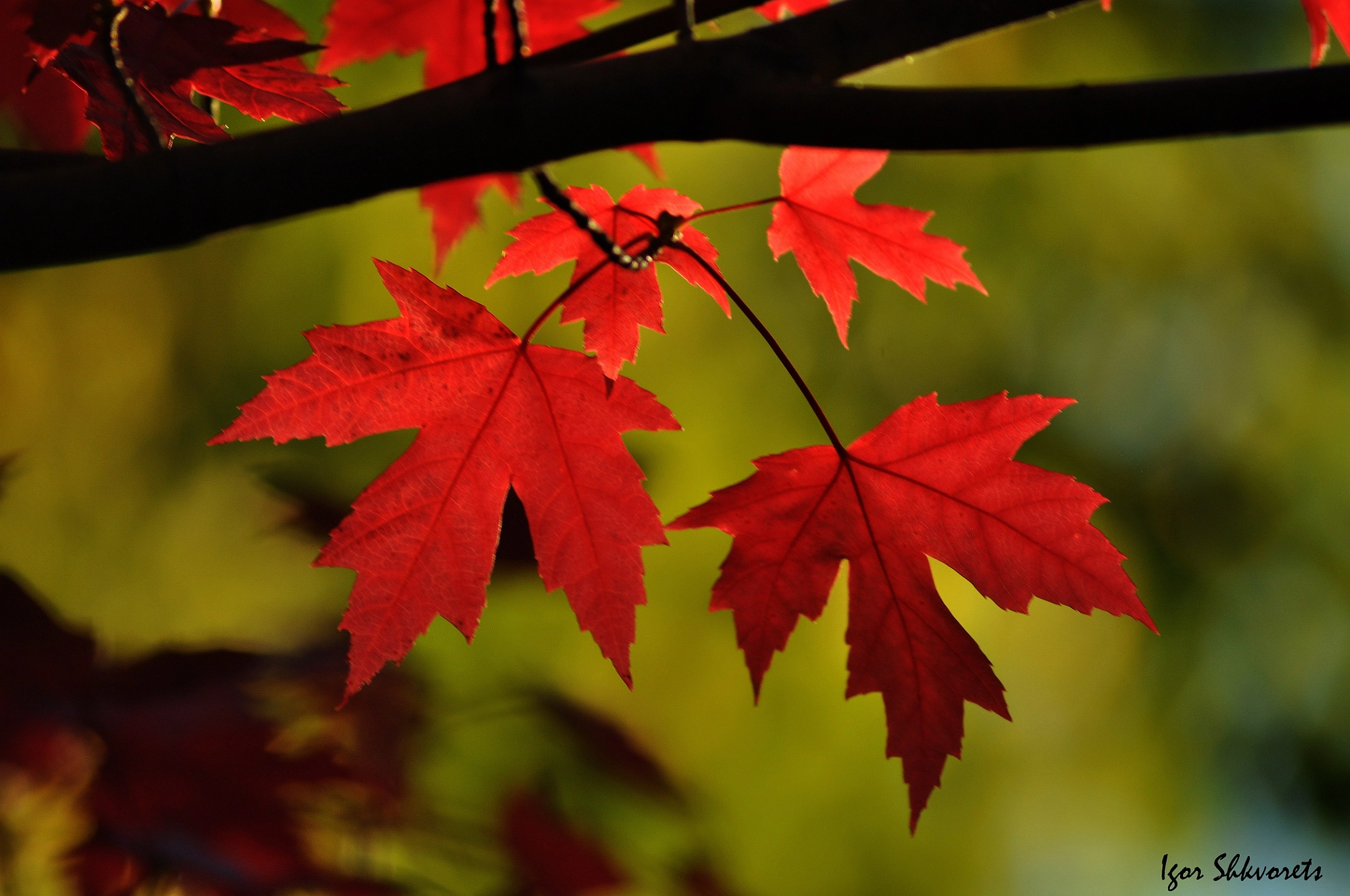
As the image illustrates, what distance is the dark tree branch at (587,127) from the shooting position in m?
0.36

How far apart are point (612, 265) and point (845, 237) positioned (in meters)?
0.24

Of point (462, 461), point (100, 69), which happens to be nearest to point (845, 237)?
point (462, 461)

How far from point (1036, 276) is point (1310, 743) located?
263 cm

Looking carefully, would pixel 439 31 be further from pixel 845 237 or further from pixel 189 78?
pixel 845 237

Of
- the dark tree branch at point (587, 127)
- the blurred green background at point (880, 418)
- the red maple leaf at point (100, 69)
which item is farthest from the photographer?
the blurred green background at point (880, 418)

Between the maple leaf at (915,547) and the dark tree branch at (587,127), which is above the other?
the dark tree branch at (587,127)

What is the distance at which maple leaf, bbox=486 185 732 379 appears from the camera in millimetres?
631

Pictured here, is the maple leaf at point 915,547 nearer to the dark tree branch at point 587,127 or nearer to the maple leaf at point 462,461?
the maple leaf at point 462,461

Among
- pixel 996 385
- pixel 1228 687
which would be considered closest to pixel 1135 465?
pixel 996 385

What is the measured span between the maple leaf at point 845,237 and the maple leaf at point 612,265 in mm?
103

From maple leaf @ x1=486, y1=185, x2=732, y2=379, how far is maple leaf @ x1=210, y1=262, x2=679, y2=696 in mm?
42

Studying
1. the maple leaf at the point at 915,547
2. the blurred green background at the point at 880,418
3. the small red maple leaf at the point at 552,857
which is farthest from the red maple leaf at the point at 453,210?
the blurred green background at the point at 880,418

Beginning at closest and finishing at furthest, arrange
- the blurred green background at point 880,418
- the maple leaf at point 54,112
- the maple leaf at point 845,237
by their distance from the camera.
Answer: the maple leaf at point 845,237 < the maple leaf at point 54,112 < the blurred green background at point 880,418

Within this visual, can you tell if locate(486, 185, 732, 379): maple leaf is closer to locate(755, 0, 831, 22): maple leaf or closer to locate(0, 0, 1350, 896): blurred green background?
locate(755, 0, 831, 22): maple leaf
